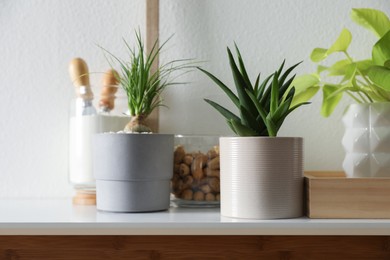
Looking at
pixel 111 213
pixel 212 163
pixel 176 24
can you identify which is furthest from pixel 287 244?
pixel 176 24

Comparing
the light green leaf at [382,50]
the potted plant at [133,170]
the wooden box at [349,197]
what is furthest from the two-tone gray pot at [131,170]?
the light green leaf at [382,50]

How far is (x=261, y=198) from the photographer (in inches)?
27.8

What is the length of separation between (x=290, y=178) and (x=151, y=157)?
191 millimetres

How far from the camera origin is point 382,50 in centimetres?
77

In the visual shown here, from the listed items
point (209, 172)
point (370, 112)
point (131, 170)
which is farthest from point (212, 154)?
point (370, 112)

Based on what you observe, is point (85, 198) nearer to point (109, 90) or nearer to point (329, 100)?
point (109, 90)

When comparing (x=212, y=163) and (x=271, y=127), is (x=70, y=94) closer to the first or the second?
(x=212, y=163)

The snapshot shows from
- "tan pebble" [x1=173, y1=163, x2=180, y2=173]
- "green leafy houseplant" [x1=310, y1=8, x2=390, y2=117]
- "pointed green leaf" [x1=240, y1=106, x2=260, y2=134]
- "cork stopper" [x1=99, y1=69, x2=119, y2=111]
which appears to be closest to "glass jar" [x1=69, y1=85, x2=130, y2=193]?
"cork stopper" [x1=99, y1=69, x2=119, y2=111]

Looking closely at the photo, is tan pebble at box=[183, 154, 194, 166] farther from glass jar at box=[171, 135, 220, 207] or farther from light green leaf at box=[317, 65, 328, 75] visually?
light green leaf at box=[317, 65, 328, 75]

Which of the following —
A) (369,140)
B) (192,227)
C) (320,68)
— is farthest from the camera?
(320,68)

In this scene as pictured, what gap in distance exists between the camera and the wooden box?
710mm

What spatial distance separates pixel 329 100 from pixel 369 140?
0.10 m

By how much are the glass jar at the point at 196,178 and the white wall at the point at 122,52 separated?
12 cm

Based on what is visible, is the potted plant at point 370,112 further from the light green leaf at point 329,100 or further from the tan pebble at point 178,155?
the tan pebble at point 178,155
